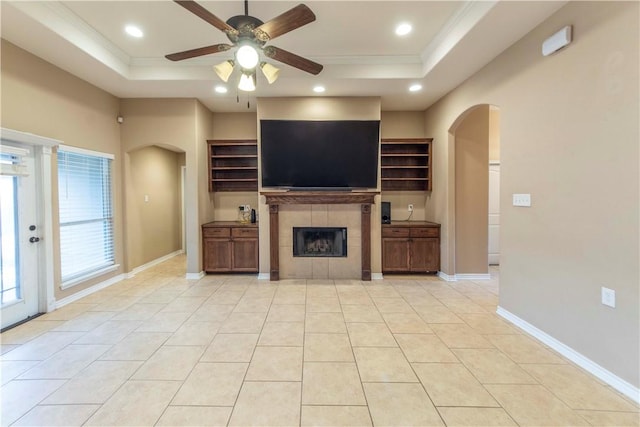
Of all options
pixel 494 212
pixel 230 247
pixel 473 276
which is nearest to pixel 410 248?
pixel 473 276

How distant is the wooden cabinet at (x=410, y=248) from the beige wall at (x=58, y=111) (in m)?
4.46

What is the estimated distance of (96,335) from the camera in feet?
9.48

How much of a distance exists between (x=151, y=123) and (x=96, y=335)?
3.35 meters

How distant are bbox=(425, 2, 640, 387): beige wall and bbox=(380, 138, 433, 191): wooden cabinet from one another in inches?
76.3

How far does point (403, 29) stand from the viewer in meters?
3.29

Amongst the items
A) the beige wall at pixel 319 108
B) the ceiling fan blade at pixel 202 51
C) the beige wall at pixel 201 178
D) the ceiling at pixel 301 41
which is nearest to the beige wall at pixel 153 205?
the beige wall at pixel 201 178

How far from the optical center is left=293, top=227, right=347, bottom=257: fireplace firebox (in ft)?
16.1

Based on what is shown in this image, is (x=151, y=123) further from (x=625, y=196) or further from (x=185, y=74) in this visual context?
(x=625, y=196)

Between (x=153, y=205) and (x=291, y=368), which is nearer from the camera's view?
(x=291, y=368)

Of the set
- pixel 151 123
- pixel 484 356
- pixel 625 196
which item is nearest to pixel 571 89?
pixel 625 196

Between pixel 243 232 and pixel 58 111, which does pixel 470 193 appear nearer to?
pixel 243 232

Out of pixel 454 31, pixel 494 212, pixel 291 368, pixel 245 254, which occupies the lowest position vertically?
pixel 291 368

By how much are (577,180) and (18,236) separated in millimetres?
5479

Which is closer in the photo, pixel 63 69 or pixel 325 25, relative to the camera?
pixel 325 25
